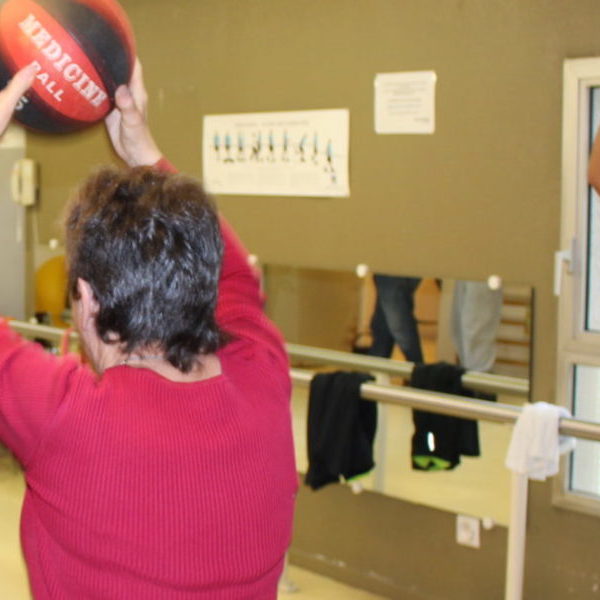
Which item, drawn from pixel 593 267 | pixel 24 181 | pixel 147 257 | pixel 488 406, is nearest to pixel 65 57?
pixel 147 257

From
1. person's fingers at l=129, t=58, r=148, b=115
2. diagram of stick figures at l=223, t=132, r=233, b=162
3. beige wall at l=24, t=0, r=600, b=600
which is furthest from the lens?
diagram of stick figures at l=223, t=132, r=233, b=162

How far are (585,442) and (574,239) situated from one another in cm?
61

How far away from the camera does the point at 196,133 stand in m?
3.55

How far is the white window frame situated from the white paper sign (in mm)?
Answer: 447

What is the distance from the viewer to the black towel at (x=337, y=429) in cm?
285

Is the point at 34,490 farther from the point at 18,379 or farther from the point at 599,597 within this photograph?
the point at 599,597

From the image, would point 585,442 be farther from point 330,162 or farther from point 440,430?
point 330,162

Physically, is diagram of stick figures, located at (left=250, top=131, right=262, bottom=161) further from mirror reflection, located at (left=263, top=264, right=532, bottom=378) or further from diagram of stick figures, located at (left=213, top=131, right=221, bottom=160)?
mirror reflection, located at (left=263, top=264, right=532, bottom=378)

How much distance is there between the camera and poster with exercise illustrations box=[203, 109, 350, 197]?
3.17 m

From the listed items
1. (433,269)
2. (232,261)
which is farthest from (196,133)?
A: (232,261)

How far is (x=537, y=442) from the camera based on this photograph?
7.68 ft

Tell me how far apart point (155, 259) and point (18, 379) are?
0.67 ft

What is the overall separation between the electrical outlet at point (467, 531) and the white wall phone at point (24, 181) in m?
2.30

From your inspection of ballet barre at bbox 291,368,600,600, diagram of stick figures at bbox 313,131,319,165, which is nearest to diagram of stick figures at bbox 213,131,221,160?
diagram of stick figures at bbox 313,131,319,165
